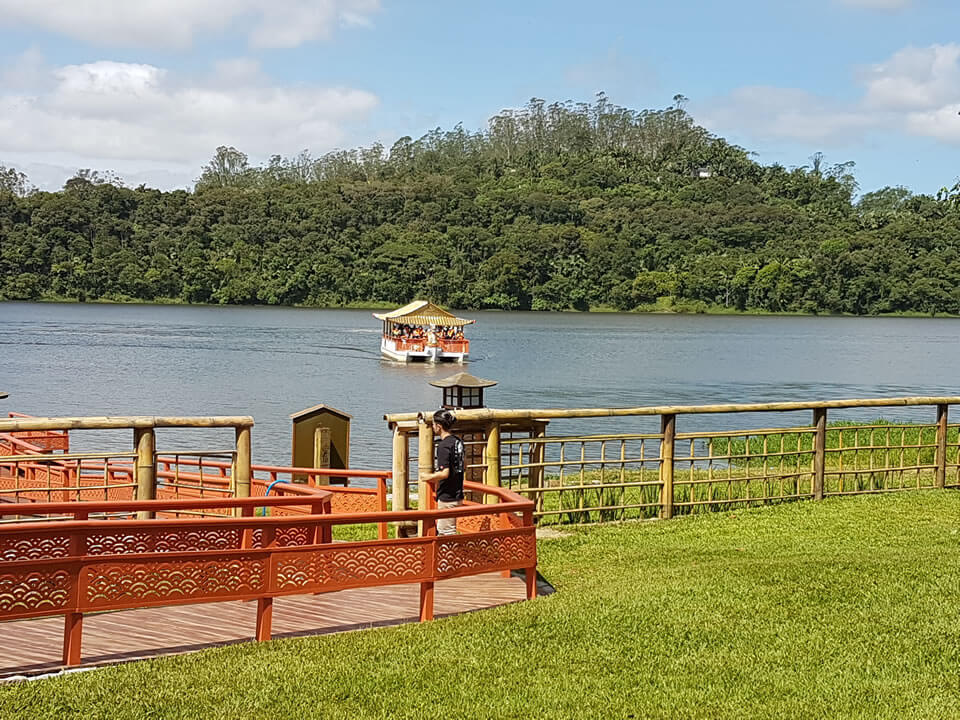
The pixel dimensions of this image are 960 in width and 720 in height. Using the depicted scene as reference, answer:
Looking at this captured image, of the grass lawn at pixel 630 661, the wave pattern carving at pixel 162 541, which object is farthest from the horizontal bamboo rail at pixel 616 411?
the wave pattern carving at pixel 162 541

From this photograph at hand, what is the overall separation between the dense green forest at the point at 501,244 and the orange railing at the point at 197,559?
377 ft

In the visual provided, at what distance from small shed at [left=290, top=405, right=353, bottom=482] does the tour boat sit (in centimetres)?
5044

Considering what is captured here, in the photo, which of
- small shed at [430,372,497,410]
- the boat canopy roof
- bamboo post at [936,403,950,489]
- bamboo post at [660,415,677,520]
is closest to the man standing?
bamboo post at [660,415,677,520]

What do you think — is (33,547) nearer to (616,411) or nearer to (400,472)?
(400,472)

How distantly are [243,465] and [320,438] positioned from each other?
3986mm

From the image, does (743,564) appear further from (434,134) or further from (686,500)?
(434,134)

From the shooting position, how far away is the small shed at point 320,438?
13.9 meters

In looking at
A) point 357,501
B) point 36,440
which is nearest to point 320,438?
point 357,501

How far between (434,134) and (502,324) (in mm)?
77201

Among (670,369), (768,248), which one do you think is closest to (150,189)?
(768,248)

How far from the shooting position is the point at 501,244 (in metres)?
131

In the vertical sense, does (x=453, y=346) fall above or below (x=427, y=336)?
below

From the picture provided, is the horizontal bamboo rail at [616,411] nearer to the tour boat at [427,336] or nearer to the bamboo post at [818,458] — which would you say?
the bamboo post at [818,458]

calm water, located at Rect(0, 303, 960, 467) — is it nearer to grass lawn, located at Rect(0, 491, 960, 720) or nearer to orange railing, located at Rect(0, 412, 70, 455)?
orange railing, located at Rect(0, 412, 70, 455)
